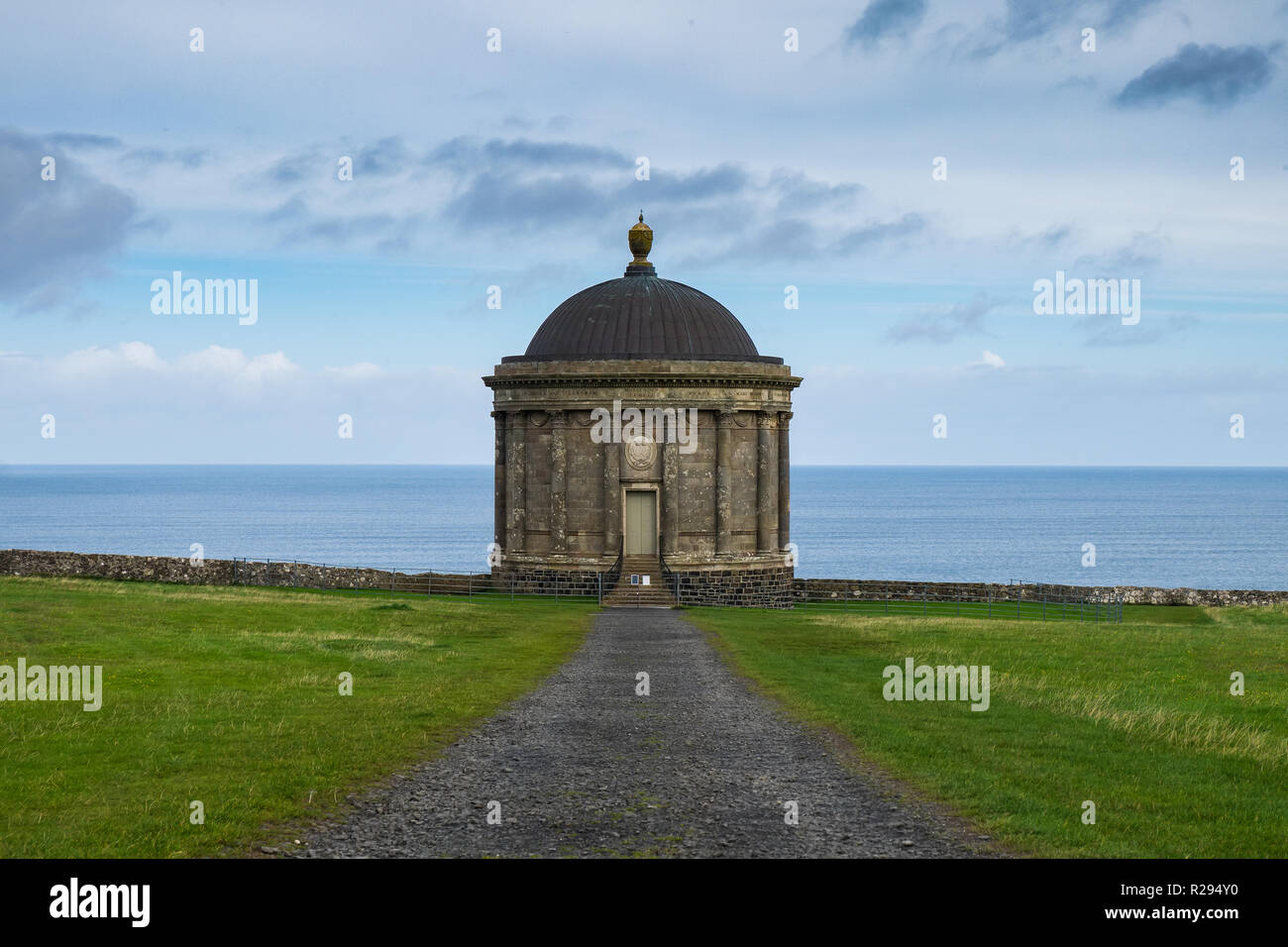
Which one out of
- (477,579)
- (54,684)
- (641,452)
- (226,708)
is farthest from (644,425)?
(226,708)

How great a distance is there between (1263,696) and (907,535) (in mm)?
165775

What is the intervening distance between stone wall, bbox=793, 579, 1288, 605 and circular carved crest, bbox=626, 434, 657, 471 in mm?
7531

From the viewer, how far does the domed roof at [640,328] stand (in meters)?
51.7

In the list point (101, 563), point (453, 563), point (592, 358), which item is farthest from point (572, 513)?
point (453, 563)

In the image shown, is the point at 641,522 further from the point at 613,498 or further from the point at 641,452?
the point at 641,452

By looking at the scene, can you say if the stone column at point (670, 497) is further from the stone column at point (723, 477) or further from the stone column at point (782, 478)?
the stone column at point (782, 478)

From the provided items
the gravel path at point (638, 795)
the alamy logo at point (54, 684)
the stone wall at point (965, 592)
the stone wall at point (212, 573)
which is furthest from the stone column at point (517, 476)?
the gravel path at point (638, 795)

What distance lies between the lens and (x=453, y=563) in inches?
5364

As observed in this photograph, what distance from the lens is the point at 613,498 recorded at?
50.8 metres

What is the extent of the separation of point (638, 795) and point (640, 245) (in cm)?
4321

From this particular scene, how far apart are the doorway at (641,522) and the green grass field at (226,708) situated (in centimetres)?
1018

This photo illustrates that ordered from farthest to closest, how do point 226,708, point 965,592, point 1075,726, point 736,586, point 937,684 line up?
point 965,592 < point 736,586 < point 937,684 < point 226,708 < point 1075,726
